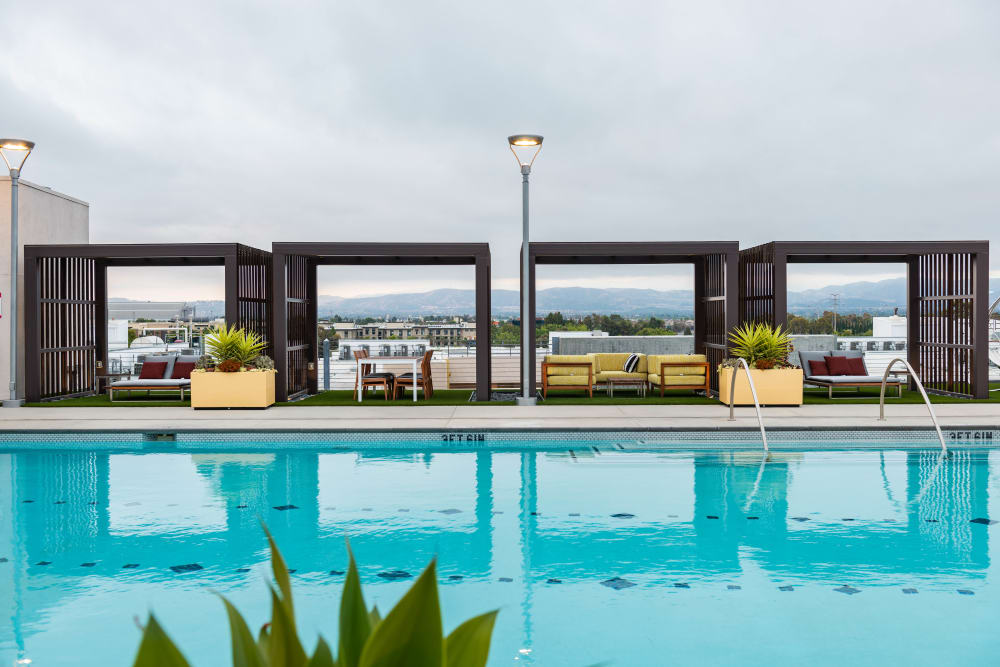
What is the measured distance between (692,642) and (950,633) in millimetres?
1368

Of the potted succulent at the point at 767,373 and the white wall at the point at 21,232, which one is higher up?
the white wall at the point at 21,232

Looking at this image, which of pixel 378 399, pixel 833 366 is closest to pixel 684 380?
pixel 833 366

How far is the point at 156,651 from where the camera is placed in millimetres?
714

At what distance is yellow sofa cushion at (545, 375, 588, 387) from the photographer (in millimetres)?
14336

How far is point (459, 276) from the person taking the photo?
1539 centimetres

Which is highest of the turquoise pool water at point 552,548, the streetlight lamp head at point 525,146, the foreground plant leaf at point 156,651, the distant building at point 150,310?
the streetlight lamp head at point 525,146

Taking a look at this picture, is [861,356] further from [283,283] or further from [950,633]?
[950,633]

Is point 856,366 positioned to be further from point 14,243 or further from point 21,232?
point 21,232

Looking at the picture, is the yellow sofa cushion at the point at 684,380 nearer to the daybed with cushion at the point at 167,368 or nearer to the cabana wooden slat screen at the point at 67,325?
the daybed with cushion at the point at 167,368

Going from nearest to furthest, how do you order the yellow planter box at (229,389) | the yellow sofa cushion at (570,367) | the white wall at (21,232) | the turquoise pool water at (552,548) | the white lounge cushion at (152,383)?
1. the turquoise pool water at (552,548)
2. the yellow planter box at (229,389)
3. the white wall at (21,232)
4. the white lounge cushion at (152,383)
5. the yellow sofa cushion at (570,367)

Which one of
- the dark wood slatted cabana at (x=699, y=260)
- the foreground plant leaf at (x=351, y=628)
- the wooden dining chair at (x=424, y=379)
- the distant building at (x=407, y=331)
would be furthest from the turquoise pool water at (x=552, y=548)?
the distant building at (x=407, y=331)

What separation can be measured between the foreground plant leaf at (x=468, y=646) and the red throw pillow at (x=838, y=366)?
15.5m

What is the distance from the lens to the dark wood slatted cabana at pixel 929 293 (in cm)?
1342

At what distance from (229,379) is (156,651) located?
12.2 meters
